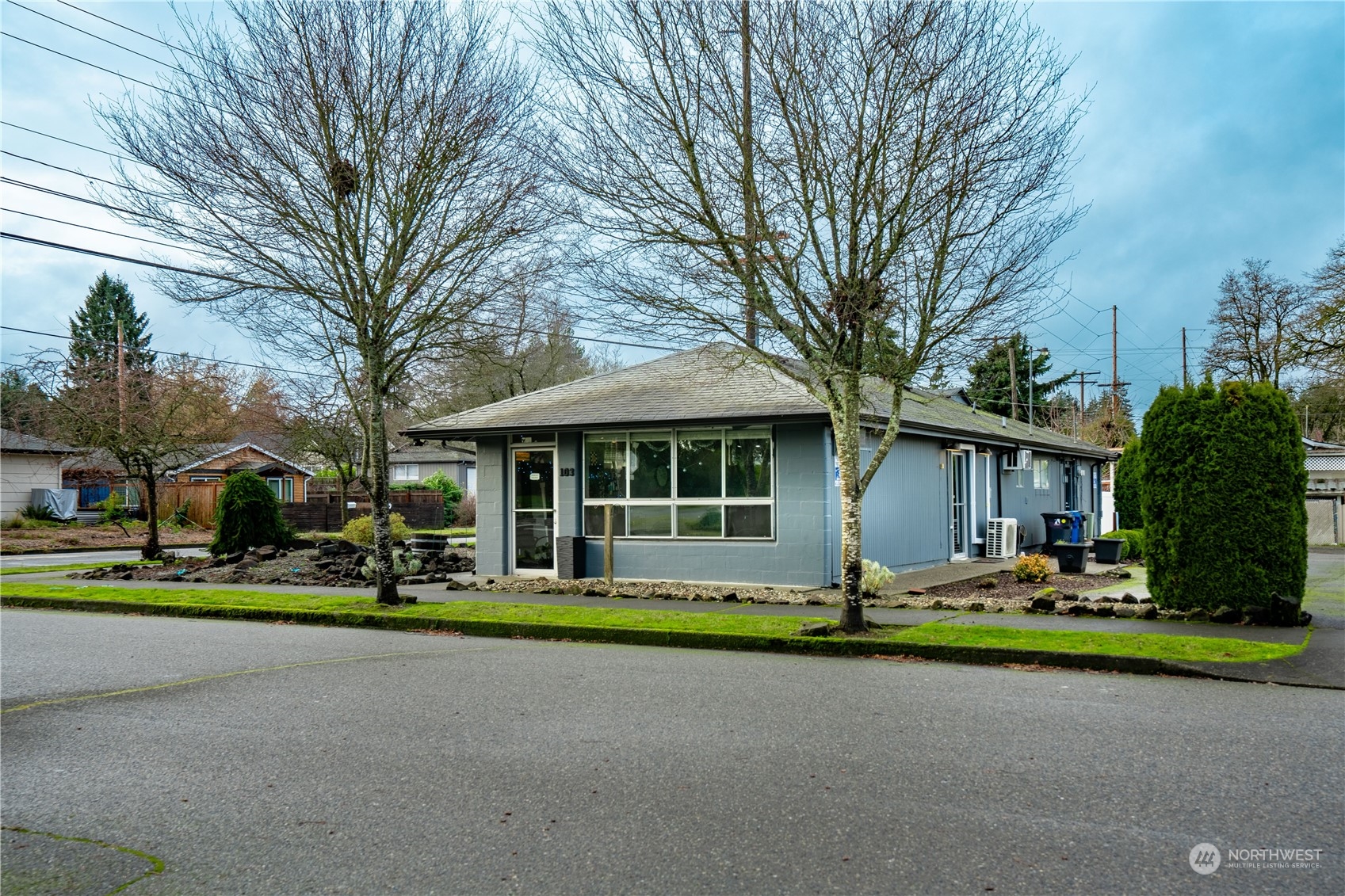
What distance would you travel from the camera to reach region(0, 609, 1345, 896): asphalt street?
167 inches

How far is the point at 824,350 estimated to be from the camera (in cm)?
1125

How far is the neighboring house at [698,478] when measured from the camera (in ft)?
53.0

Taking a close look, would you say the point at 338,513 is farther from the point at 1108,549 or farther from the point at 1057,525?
the point at 1108,549

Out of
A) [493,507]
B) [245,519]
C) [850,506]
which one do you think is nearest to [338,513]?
[245,519]

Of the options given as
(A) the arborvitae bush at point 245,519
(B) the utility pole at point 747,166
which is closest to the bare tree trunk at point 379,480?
(B) the utility pole at point 747,166

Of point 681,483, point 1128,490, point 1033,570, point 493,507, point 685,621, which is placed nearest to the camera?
point 685,621

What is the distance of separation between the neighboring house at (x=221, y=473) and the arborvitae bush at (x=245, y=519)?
18094mm

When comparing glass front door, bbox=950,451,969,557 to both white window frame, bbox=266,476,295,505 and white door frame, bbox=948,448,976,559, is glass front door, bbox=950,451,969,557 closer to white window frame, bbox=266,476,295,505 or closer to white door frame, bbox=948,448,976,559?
white door frame, bbox=948,448,976,559

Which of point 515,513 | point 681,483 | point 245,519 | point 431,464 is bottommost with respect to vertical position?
point 245,519

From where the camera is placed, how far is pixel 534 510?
18.9 metres

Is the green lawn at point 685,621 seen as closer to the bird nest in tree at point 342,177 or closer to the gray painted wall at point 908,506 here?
the gray painted wall at point 908,506

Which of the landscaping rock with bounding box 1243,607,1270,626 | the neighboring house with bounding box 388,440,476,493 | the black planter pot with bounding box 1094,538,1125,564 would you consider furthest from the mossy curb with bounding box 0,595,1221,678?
the neighboring house with bounding box 388,440,476,493

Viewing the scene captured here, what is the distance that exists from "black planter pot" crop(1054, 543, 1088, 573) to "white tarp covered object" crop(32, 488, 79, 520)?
39438mm

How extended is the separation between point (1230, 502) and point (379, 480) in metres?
11.1
